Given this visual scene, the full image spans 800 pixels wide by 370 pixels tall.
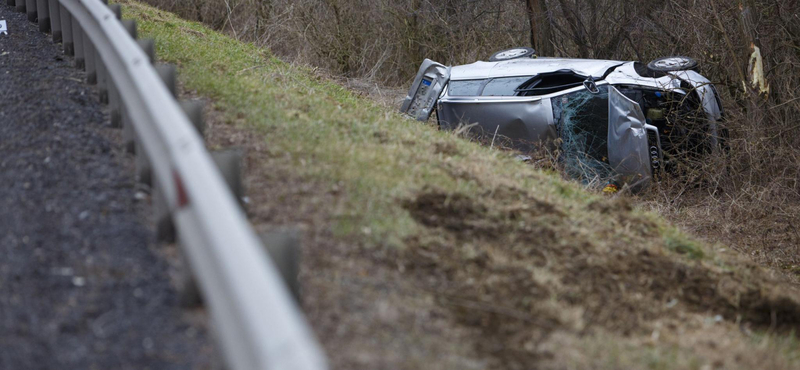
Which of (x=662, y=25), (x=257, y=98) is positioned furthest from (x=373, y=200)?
(x=662, y=25)

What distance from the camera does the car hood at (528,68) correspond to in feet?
34.5

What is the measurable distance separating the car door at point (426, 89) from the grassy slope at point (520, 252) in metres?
4.70

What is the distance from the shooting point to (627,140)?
9695 millimetres

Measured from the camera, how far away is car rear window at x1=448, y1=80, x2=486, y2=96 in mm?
11023

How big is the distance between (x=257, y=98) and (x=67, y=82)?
4.57 feet

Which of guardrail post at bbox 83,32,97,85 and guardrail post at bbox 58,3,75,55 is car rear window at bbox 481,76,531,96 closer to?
guardrail post at bbox 58,3,75,55

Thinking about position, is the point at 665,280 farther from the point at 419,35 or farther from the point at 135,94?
the point at 419,35

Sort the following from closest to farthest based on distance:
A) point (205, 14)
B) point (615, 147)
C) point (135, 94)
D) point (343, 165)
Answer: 1. point (135, 94)
2. point (343, 165)
3. point (615, 147)
4. point (205, 14)

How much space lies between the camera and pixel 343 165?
173 inches

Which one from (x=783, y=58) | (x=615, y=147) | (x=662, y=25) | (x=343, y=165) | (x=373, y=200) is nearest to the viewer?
(x=373, y=200)

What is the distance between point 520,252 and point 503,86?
7.39 metres

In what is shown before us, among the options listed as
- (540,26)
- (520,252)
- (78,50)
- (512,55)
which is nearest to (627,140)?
(512,55)

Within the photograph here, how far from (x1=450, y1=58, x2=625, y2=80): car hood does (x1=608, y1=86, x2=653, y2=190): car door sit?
77cm

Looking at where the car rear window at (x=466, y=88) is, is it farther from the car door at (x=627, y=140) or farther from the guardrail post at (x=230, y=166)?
the guardrail post at (x=230, y=166)
